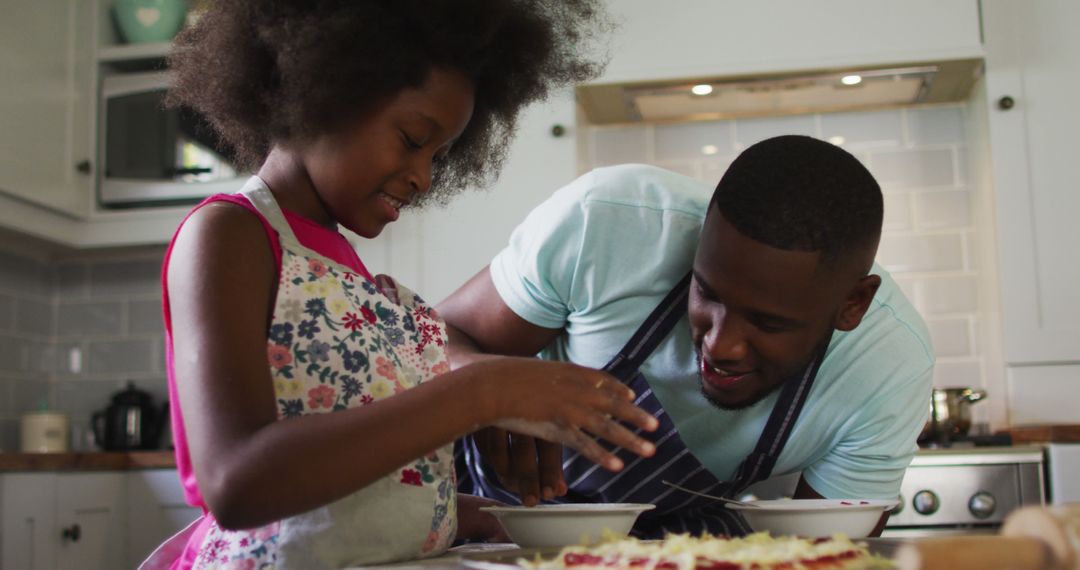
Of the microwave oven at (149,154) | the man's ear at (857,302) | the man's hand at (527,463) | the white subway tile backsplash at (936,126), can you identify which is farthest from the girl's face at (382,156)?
the white subway tile backsplash at (936,126)

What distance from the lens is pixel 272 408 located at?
2.55 ft

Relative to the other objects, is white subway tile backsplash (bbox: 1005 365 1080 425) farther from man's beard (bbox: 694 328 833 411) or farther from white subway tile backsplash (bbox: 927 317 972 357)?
man's beard (bbox: 694 328 833 411)

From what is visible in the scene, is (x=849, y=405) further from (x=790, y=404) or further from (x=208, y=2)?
(x=208, y=2)

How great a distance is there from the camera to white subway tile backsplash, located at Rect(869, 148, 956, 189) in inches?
111

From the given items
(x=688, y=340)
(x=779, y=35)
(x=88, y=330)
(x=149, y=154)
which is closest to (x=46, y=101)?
(x=149, y=154)

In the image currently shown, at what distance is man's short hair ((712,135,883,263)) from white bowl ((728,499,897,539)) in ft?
0.89

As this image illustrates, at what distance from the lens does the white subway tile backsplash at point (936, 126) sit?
9.31 ft

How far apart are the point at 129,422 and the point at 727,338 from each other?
2.22 metres

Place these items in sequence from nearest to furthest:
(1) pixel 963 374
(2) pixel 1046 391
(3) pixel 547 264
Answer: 1. (3) pixel 547 264
2. (2) pixel 1046 391
3. (1) pixel 963 374

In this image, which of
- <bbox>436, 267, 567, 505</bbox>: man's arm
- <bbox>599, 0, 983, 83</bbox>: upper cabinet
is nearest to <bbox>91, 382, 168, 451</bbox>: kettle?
<bbox>599, 0, 983, 83</bbox>: upper cabinet

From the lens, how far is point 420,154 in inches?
39.7

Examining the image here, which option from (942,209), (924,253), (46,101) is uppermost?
(46,101)

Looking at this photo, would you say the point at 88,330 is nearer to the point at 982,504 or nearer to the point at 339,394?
the point at 982,504

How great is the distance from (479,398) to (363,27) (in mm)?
422
